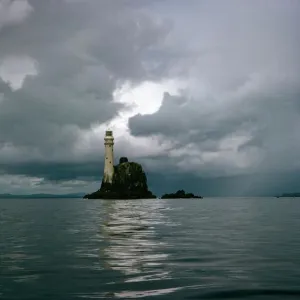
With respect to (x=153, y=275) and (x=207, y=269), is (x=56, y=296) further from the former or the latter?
(x=207, y=269)

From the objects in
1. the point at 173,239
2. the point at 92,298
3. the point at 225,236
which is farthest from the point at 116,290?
the point at 225,236

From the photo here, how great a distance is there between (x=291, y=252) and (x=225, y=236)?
9.76 meters

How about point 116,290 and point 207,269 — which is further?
point 207,269

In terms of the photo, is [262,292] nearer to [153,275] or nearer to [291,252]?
[153,275]

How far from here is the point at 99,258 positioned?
23.3 m

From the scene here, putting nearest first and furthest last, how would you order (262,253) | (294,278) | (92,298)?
(92,298), (294,278), (262,253)

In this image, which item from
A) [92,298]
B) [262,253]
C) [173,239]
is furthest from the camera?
[173,239]

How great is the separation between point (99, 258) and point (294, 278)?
10544 millimetres

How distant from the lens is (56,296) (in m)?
14.5

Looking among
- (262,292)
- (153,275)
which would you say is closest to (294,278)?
(262,292)

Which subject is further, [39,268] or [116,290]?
[39,268]

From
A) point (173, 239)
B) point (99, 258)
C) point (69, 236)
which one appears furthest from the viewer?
point (69, 236)

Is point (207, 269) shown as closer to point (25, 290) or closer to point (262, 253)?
point (262, 253)

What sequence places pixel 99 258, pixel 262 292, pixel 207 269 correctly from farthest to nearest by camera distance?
pixel 99 258 → pixel 207 269 → pixel 262 292
